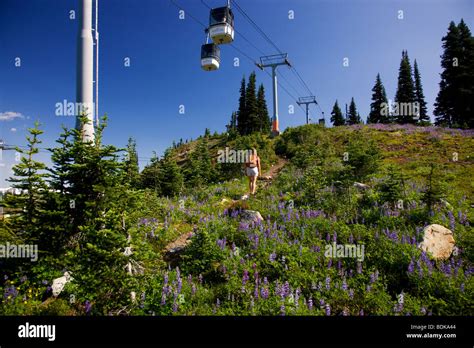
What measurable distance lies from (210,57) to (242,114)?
129 feet

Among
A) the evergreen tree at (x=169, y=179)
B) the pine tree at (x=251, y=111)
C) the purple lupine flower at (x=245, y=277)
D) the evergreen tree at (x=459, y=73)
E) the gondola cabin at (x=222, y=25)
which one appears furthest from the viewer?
the pine tree at (x=251, y=111)

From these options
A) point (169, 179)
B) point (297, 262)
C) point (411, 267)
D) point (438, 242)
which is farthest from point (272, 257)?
point (169, 179)

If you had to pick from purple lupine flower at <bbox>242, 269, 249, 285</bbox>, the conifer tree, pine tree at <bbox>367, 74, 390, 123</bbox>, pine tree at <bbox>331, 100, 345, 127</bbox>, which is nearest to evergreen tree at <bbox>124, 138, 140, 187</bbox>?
purple lupine flower at <bbox>242, 269, 249, 285</bbox>

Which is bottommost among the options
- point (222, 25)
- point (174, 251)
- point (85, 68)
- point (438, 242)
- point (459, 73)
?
point (174, 251)

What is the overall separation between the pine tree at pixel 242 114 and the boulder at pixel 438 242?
45707 mm

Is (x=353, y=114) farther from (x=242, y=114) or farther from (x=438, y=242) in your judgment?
(x=438, y=242)

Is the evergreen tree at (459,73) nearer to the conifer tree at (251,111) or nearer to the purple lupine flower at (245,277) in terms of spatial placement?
the conifer tree at (251,111)

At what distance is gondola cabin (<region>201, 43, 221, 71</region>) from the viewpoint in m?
14.5

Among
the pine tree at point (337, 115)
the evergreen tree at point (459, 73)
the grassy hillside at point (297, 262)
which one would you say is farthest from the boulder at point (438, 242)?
the pine tree at point (337, 115)

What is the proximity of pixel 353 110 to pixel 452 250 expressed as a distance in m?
84.2

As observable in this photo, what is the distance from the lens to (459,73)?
107ft

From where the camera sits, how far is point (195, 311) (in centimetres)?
394

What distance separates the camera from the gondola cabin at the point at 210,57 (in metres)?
14.5
